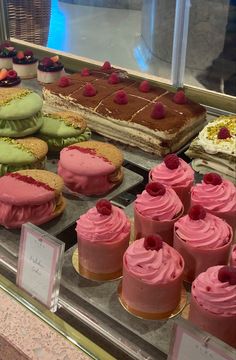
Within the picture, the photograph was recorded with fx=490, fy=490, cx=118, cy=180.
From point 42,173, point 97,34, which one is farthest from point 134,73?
point 97,34

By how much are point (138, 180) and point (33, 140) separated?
1.23 ft

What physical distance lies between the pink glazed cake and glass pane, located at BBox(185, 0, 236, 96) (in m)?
2.65

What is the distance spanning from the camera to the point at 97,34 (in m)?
3.75

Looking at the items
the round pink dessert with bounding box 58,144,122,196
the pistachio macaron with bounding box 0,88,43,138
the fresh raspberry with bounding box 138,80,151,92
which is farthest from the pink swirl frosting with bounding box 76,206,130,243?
the fresh raspberry with bounding box 138,80,151,92

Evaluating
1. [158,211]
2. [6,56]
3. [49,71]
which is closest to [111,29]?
[6,56]

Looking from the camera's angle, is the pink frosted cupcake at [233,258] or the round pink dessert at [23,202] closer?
the pink frosted cupcake at [233,258]

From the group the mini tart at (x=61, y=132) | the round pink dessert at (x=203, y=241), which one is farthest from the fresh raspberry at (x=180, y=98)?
the round pink dessert at (x=203, y=241)

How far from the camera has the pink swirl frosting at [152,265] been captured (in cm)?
103

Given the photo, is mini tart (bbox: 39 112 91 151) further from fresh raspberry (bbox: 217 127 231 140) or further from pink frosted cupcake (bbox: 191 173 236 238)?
pink frosted cupcake (bbox: 191 173 236 238)

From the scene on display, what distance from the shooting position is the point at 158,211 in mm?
1212

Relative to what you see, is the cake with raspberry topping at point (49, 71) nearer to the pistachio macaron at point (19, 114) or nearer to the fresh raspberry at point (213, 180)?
the pistachio macaron at point (19, 114)

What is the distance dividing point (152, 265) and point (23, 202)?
1.48ft

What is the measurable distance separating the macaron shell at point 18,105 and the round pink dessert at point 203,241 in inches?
29.2

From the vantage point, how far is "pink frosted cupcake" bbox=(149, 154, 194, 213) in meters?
1.38
